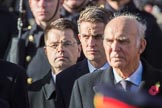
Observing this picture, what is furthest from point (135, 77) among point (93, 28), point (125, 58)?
point (93, 28)

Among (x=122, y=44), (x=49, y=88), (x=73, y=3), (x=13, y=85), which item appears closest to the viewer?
(x=122, y=44)

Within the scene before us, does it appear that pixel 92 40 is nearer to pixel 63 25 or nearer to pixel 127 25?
pixel 63 25

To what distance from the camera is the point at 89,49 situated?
14.7ft

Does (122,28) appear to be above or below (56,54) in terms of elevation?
above

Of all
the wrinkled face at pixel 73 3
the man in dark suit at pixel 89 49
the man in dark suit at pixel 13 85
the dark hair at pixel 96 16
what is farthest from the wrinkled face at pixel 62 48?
the wrinkled face at pixel 73 3

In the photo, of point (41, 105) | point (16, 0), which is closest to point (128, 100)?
point (41, 105)

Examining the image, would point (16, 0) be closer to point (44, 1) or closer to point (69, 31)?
point (44, 1)

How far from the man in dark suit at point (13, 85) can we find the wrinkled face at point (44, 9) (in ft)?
5.50

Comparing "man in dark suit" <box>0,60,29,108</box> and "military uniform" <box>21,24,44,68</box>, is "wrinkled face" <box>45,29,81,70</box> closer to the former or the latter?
"man in dark suit" <box>0,60,29,108</box>

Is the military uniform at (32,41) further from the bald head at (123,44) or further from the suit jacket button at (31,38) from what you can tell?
the bald head at (123,44)

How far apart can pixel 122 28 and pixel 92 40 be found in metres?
0.91

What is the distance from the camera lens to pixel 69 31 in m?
5.05

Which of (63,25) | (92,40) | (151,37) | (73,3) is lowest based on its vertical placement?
(151,37)

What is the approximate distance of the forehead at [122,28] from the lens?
361cm
